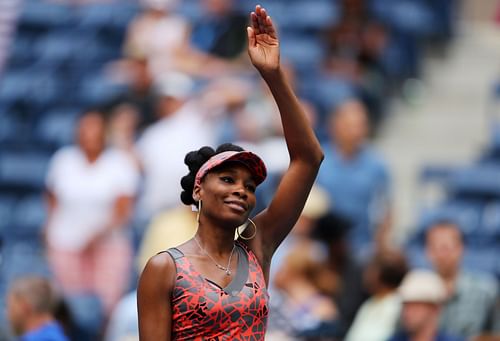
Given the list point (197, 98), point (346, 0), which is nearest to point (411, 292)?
point (197, 98)

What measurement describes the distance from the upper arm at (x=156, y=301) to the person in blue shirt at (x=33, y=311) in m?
2.18

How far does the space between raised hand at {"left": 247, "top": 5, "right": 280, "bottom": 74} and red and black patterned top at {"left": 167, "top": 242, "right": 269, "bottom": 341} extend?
71cm

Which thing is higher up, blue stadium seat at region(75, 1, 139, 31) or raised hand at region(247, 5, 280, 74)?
blue stadium seat at region(75, 1, 139, 31)

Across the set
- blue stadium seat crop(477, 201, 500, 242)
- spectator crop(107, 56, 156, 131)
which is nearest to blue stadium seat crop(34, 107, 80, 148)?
spectator crop(107, 56, 156, 131)

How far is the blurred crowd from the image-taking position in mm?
7430

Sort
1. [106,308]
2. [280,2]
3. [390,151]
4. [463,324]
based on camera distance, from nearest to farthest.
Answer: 1. [463,324]
2. [106,308]
3. [390,151]
4. [280,2]

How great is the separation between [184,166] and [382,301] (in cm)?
240

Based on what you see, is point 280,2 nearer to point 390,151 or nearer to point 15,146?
point 390,151

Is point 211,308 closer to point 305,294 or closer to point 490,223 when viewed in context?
point 305,294

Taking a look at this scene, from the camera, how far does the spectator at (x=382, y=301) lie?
7371 mm

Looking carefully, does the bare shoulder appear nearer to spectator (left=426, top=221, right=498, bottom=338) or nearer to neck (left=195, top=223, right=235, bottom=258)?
neck (left=195, top=223, right=235, bottom=258)

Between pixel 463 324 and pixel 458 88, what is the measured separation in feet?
15.4

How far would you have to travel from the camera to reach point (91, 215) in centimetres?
951

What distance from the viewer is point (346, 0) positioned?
444 inches
